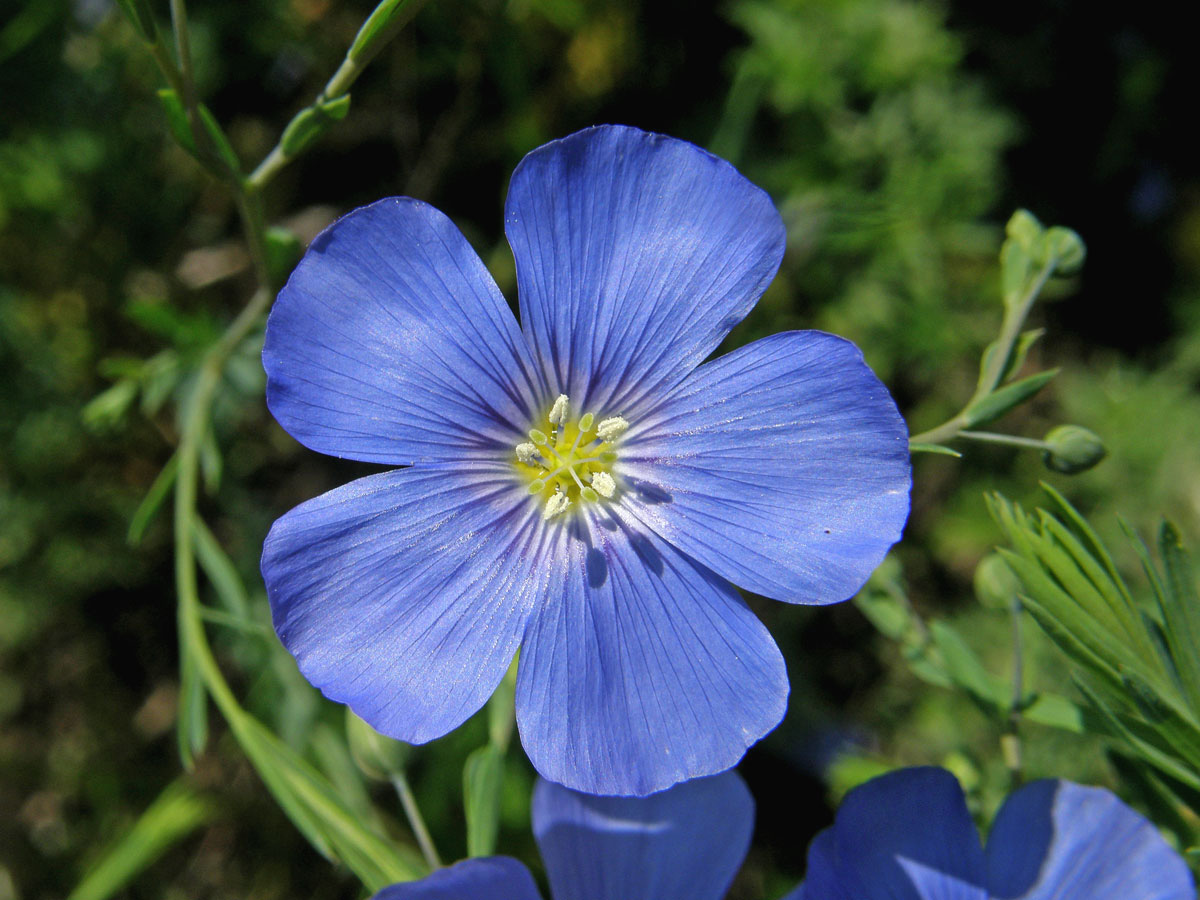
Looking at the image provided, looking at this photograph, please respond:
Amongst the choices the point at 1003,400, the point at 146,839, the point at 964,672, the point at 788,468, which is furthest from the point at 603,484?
the point at 146,839

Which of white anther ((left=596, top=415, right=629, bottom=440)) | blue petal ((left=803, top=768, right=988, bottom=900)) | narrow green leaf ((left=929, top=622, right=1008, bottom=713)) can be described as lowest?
blue petal ((left=803, top=768, right=988, bottom=900))

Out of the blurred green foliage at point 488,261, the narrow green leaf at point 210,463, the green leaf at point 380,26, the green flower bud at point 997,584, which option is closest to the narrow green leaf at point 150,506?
the narrow green leaf at point 210,463

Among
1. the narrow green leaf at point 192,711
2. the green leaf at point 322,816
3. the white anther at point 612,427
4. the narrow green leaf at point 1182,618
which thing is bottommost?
the narrow green leaf at point 192,711

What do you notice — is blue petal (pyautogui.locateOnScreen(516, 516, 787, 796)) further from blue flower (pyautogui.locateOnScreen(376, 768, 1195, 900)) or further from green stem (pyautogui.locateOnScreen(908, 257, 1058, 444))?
green stem (pyautogui.locateOnScreen(908, 257, 1058, 444))

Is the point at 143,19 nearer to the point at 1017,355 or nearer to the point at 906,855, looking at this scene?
the point at 1017,355

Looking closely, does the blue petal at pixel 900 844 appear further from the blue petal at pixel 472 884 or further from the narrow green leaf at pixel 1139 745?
the blue petal at pixel 472 884

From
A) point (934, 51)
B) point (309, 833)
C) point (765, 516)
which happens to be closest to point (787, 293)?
point (934, 51)

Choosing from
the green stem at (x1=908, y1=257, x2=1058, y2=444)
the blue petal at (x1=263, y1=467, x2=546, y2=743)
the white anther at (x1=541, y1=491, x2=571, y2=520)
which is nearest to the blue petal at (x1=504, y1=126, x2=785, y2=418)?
the white anther at (x1=541, y1=491, x2=571, y2=520)
